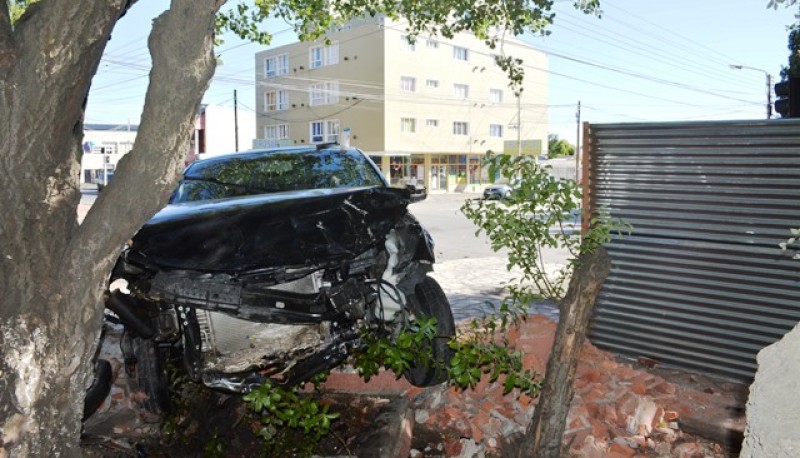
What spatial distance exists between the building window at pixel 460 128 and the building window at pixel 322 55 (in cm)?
955

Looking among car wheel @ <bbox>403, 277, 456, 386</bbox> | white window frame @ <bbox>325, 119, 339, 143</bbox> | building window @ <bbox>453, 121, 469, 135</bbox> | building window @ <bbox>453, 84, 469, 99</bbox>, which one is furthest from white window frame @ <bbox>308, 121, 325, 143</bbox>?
car wheel @ <bbox>403, 277, 456, 386</bbox>

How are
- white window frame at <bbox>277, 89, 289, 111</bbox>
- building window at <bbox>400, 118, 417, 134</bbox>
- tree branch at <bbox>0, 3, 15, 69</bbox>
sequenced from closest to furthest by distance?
1. tree branch at <bbox>0, 3, 15, 69</bbox>
2. building window at <bbox>400, 118, 417, 134</bbox>
3. white window frame at <bbox>277, 89, 289, 111</bbox>

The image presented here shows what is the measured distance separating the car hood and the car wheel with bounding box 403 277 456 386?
610 millimetres

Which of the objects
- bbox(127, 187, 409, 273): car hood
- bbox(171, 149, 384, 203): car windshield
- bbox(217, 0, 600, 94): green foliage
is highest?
bbox(217, 0, 600, 94): green foliage

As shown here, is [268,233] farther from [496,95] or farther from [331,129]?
[496,95]

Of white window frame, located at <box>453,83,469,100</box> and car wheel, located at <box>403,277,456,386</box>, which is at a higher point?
white window frame, located at <box>453,83,469,100</box>

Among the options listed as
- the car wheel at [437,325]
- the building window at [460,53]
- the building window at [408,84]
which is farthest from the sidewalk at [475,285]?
the building window at [460,53]

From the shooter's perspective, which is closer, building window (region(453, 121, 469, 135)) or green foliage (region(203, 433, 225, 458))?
green foliage (region(203, 433, 225, 458))

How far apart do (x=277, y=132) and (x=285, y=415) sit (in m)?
47.9

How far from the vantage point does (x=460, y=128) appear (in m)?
48.7

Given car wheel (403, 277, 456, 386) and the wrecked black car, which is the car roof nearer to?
the wrecked black car

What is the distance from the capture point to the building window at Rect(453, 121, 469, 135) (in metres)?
48.2

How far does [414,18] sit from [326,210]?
4894 mm

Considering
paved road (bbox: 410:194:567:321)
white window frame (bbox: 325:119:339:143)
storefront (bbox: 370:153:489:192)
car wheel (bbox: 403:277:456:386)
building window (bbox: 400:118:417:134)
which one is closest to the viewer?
car wheel (bbox: 403:277:456:386)
